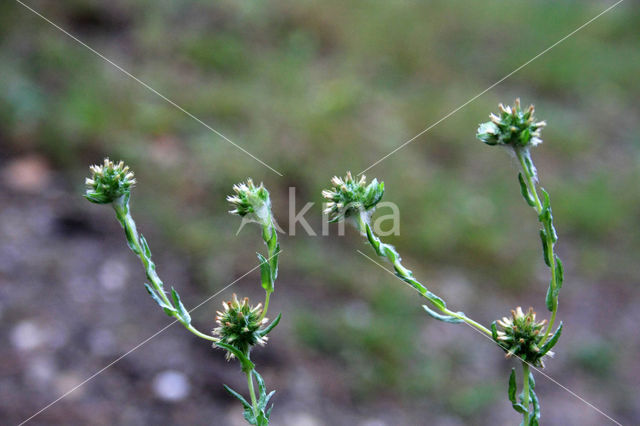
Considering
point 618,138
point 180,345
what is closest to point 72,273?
point 180,345

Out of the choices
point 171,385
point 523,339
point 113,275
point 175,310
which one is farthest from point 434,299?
point 113,275

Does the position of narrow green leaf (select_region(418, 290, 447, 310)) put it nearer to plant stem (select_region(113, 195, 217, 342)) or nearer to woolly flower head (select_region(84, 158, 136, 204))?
plant stem (select_region(113, 195, 217, 342))

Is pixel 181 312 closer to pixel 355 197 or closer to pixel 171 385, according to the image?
pixel 355 197

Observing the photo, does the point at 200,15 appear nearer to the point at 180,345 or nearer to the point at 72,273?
the point at 72,273

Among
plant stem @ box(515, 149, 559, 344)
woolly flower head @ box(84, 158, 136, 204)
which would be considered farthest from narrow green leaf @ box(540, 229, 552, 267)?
woolly flower head @ box(84, 158, 136, 204)

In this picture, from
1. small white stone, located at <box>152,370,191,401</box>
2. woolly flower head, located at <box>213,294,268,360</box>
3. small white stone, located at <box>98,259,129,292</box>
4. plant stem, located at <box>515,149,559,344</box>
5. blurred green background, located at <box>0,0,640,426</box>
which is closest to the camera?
plant stem, located at <box>515,149,559,344</box>
